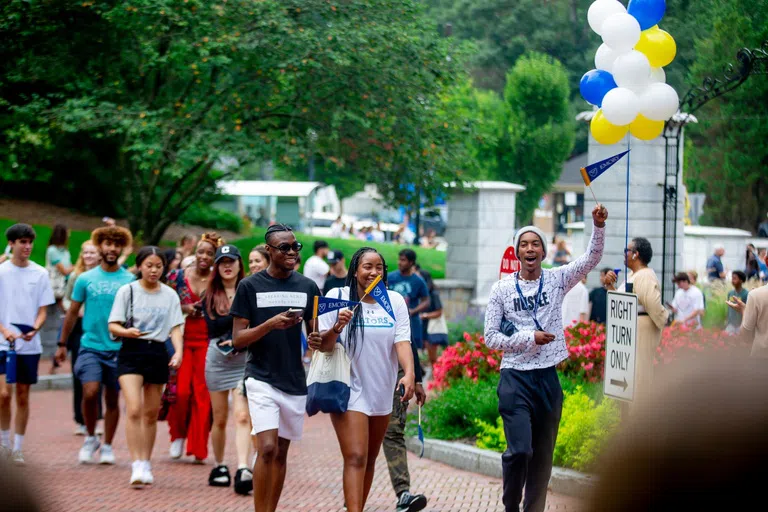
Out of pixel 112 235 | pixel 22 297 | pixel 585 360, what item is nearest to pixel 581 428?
pixel 585 360

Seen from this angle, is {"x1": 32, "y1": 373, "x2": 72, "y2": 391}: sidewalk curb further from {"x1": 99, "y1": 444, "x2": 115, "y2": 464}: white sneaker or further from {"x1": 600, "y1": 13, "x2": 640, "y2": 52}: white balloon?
{"x1": 600, "y1": 13, "x2": 640, "y2": 52}: white balloon

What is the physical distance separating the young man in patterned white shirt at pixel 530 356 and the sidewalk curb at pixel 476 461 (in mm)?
1698

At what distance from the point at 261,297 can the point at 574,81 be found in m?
46.3

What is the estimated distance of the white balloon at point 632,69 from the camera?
9469 millimetres

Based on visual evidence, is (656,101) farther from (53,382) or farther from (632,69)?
(53,382)

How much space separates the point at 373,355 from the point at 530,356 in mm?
997

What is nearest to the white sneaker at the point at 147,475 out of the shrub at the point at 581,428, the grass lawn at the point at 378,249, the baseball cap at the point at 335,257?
the shrub at the point at 581,428

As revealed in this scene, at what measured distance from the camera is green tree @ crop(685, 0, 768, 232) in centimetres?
1348

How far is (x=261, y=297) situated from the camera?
23.8ft

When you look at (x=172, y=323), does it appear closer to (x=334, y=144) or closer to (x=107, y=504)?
(x=107, y=504)

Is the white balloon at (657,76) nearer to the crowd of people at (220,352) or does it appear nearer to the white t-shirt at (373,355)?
the crowd of people at (220,352)

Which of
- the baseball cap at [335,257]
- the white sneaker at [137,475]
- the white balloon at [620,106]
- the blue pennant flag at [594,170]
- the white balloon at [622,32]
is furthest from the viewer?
the baseball cap at [335,257]

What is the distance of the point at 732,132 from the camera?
63.7ft

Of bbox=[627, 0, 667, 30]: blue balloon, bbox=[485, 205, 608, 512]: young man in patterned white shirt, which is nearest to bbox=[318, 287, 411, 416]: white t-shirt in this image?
bbox=[485, 205, 608, 512]: young man in patterned white shirt
